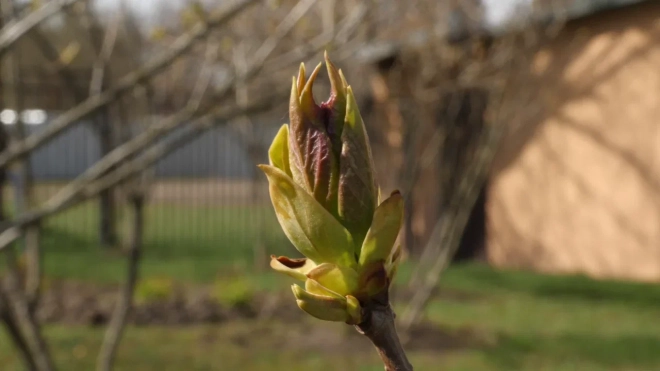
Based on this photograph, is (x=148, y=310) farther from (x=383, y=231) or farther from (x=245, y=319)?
(x=383, y=231)

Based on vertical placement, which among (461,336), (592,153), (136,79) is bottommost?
(461,336)

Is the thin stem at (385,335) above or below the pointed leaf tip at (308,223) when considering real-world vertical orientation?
below

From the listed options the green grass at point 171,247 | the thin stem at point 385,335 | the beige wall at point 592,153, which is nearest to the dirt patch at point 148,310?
the green grass at point 171,247

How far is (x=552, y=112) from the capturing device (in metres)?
9.87

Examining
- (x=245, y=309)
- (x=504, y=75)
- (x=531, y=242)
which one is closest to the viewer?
(x=504, y=75)

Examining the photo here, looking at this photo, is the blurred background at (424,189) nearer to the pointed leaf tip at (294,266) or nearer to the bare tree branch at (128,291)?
the bare tree branch at (128,291)

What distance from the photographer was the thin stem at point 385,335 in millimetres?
589

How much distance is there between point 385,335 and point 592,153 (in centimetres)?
949

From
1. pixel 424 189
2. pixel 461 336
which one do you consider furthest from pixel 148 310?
pixel 424 189

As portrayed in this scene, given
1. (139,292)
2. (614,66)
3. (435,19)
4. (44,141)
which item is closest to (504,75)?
(435,19)

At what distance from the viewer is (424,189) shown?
477 inches

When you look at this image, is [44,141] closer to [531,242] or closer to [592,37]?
[592,37]

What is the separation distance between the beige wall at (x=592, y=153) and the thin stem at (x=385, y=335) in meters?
7.42

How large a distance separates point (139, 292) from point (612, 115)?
6069 millimetres
